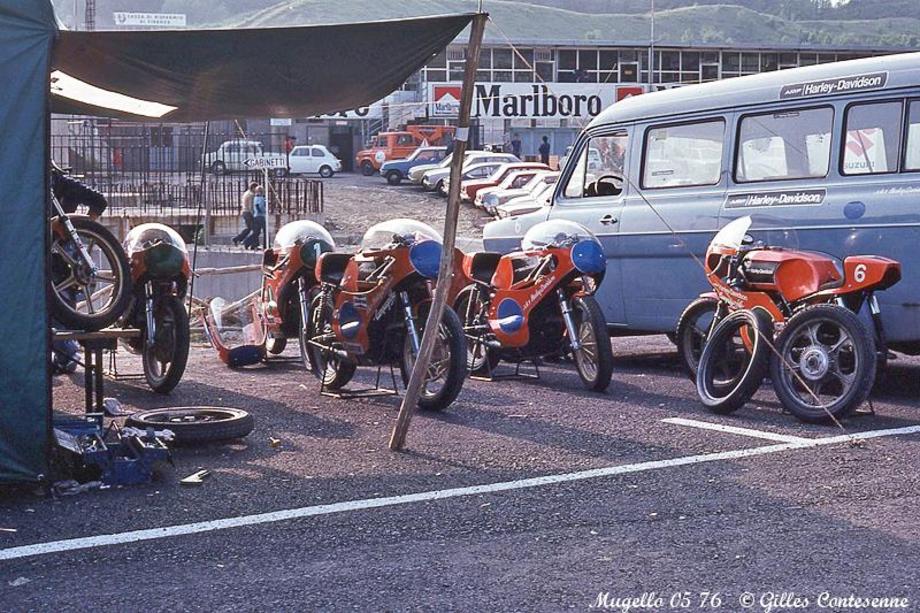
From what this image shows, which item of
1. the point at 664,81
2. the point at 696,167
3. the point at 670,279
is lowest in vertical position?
the point at 670,279

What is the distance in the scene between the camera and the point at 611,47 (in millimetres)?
69250

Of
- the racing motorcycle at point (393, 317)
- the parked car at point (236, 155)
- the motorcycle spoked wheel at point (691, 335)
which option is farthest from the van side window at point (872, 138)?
the parked car at point (236, 155)

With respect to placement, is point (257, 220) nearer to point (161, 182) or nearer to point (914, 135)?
point (161, 182)

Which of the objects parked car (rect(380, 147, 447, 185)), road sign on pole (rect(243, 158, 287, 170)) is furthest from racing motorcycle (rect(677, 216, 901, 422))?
parked car (rect(380, 147, 447, 185))

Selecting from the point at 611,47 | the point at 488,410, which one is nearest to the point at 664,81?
the point at 611,47

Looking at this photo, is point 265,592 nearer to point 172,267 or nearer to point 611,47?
point 172,267

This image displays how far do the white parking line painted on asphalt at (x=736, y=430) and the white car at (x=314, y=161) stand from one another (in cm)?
5091

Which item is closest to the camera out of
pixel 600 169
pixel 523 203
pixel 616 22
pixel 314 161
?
pixel 600 169

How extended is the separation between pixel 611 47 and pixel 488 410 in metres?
62.6

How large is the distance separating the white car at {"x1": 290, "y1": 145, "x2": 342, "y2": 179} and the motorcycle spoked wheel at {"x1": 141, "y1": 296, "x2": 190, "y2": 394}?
48.7 m

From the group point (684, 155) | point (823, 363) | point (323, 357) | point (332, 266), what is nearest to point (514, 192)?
point (684, 155)

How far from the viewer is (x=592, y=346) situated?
9.34m

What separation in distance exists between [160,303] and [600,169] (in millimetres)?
4006

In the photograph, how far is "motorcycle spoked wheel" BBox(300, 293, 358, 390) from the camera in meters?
9.41
